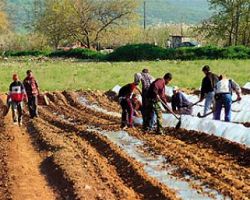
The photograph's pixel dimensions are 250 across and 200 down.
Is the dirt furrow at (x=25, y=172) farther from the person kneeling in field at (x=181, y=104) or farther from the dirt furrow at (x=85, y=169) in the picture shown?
the person kneeling in field at (x=181, y=104)

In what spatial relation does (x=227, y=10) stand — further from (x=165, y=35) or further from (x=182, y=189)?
(x=182, y=189)

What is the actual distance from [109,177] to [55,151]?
109 inches

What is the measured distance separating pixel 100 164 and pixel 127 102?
404cm

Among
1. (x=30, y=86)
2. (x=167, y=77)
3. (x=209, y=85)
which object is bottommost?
(x=30, y=86)

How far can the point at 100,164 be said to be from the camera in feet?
35.3

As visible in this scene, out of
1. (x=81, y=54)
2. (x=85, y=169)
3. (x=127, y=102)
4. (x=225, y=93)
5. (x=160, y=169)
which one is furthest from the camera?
(x=81, y=54)

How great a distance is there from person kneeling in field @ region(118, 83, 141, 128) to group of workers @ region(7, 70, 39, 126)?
130 inches

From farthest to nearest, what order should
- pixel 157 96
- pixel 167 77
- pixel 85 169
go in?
pixel 157 96, pixel 167 77, pixel 85 169

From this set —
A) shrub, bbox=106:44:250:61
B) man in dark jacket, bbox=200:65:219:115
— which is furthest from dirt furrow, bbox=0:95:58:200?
shrub, bbox=106:44:250:61

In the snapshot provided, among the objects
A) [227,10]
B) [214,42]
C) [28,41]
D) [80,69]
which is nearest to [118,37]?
[28,41]

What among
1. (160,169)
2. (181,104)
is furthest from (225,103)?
(160,169)

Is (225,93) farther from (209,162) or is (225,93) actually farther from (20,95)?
(20,95)

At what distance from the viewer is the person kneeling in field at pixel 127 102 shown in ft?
47.2

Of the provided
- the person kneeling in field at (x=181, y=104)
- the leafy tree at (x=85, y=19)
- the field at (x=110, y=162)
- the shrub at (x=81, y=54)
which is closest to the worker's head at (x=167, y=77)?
the field at (x=110, y=162)
